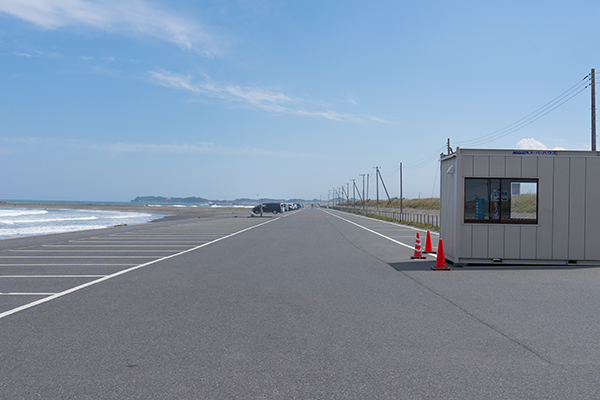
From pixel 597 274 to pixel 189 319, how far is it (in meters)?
9.20

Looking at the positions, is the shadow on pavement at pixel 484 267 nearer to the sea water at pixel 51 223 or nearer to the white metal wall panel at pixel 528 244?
the white metal wall panel at pixel 528 244

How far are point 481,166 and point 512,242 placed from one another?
2.07m

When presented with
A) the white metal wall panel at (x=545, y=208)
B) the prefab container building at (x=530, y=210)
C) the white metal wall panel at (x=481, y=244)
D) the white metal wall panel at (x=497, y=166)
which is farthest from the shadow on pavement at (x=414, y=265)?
the white metal wall panel at (x=497, y=166)

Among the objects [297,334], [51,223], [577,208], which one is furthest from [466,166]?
[51,223]

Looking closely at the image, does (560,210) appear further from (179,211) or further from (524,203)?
(179,211)

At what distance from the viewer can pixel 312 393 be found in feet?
12.9

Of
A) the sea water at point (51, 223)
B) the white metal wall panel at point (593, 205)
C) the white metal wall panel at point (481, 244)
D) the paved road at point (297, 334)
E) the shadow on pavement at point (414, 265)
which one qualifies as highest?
the white metal wall panel at point (593, 205)

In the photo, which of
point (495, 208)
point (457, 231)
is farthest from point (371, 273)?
point (495, 208)

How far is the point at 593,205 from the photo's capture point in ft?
39.7

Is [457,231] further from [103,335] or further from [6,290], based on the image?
[6,290]

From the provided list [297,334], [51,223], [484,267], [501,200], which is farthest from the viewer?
[51,223]

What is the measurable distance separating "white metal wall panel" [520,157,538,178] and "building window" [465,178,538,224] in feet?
0.55

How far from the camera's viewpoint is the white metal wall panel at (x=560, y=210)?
12.0 metres

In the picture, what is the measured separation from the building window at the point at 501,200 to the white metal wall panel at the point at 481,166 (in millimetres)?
211
